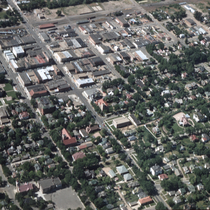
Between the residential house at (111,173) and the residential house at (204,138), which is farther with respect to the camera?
the residential house at (204,138)

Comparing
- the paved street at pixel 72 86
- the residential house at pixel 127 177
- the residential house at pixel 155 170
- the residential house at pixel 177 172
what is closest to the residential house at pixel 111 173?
the residential house at pixel 127 177

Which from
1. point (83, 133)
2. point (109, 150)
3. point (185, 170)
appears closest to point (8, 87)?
point (83, 133)

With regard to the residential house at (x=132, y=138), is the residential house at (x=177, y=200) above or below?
below

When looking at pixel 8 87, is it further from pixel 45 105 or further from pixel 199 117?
pixel 199 117

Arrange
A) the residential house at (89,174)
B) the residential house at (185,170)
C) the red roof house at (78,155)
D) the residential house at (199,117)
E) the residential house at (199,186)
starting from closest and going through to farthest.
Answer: the residential house at (89,174), the residential house at (199,186), the red roof house at (78,155), the residential house at (185,170), the residential house at (199,117)

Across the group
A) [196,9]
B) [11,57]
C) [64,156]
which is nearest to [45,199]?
[64,156]

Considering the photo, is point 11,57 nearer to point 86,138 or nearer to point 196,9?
point 86,138

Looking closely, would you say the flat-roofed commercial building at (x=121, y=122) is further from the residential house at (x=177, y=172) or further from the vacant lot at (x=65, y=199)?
the vacant lot at (x=65, y=199)

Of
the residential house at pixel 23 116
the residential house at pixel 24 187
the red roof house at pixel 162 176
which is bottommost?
the red roof house at pixel 162 176

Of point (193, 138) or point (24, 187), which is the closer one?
point (24, 187)

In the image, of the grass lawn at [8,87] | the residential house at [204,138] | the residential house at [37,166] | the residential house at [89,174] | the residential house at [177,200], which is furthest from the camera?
the grass lawn at [8,87]

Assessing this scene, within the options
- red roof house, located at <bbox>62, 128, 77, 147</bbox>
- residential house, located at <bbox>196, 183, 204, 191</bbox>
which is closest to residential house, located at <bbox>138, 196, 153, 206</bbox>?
residential house, located at <bbox>196, 183, 204, 191</bbox>
